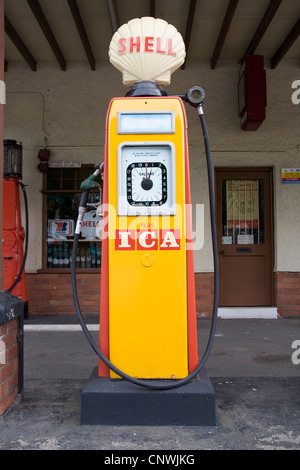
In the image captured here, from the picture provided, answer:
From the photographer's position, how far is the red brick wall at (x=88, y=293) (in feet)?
22.3

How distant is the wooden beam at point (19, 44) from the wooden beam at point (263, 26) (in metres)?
3.32

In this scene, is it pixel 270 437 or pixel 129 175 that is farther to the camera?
pixel 129 175

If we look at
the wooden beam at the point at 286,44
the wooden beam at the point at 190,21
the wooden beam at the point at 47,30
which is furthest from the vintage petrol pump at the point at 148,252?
the wooden beam at the point at 286,44

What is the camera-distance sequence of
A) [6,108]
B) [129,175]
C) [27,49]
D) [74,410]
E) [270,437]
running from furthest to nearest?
[6,108] → [27,49] → [74,410] → [129,175] → [270,437]

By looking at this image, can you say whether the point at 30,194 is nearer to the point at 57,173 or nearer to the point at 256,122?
the point at 57,173

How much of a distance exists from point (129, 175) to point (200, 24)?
414cm

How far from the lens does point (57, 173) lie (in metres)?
7.02

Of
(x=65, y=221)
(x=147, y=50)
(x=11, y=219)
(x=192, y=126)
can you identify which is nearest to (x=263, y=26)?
(x=192, y=126)

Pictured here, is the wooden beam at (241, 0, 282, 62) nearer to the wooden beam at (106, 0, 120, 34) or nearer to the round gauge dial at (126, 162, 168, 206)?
the wooden beam at (106, 0, 120, 34)

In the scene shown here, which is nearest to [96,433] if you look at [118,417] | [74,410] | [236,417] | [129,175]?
[118,417]

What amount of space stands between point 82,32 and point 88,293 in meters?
3.83

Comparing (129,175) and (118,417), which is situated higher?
(129,175)

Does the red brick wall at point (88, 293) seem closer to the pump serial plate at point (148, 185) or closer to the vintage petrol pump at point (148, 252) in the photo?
the vintage petrol pump at point (148, 252)

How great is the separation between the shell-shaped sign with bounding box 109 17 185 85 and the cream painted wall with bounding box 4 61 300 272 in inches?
154
